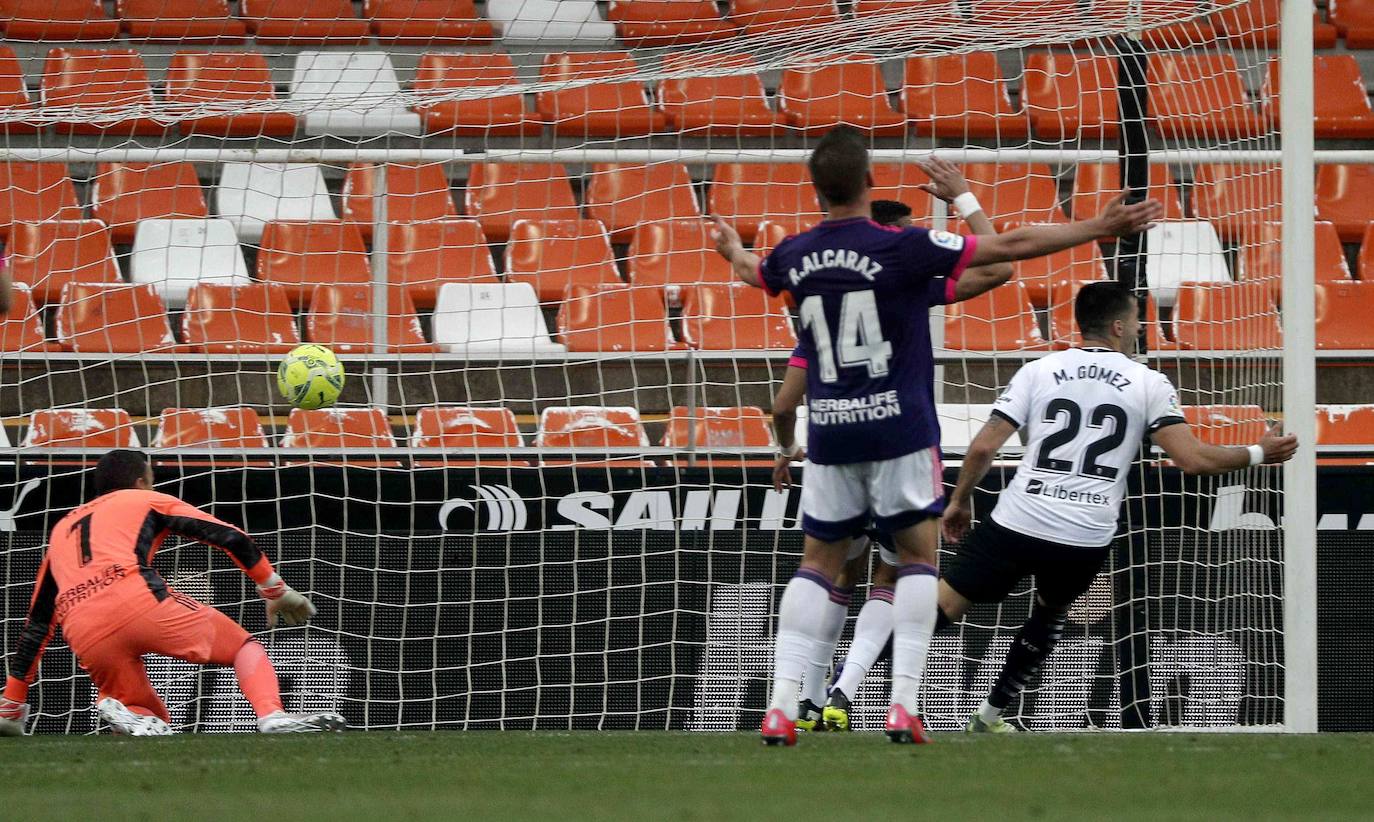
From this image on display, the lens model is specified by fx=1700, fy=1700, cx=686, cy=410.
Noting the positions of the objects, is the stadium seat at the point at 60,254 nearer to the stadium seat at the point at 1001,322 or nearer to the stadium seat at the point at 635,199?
the stadium seat at the point at 635,199

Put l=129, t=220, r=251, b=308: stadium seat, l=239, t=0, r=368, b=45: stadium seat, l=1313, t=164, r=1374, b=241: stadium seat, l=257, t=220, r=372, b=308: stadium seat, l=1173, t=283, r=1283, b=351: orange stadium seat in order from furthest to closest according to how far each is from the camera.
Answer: l=1313, t=164, r=1374, b=241: stadium seat, l=239, t=0, r=368, b=45: stadium seat, l=129, t=220, r=251, b=308: stadium seat, l=257, t=220, r=372, b=308: stadium seat, l=1173, t=283, r=1283, b=351: orange stadium seat

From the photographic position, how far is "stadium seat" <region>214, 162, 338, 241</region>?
32.2 ft

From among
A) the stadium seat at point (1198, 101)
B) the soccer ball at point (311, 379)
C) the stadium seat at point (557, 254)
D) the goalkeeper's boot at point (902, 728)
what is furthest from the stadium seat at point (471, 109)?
the goalkeeper's boot at point (902, 728)

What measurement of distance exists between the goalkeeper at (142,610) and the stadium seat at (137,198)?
3.26 meters

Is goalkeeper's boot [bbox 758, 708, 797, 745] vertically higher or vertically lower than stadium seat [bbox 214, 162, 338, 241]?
lower

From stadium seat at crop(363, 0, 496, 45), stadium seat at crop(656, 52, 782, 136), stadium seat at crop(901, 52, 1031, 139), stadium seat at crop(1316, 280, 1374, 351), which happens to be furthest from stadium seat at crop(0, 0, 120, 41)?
stadium seat at crop(1316, 280, 1374, 351)

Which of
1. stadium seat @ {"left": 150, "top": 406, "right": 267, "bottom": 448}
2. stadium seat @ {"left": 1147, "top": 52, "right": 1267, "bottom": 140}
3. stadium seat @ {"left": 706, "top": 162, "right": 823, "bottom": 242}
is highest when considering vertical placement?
stadium seat @ {"left": 1147, "top": 52, "right": 1267, "bottom": 140}

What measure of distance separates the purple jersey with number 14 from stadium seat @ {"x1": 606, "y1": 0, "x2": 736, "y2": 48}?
17.8ft

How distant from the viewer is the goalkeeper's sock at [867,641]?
19.9 feet

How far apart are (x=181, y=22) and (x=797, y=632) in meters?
7.91

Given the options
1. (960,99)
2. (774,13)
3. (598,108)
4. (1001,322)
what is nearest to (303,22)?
(598,108)

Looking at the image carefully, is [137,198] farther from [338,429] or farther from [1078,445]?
[1078,445]

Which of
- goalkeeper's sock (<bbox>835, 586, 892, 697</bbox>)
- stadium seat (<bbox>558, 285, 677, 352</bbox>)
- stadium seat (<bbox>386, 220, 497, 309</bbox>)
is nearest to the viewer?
goalkeeper's sock (<bbox>835, 586, 892, 697</bbox>)

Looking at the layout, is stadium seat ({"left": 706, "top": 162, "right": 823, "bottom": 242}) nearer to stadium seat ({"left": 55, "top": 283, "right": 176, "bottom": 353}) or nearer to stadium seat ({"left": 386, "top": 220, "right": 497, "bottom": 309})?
stadium seat ({"left": 386, "top": 220, "right": 497, "bottom": 309})
